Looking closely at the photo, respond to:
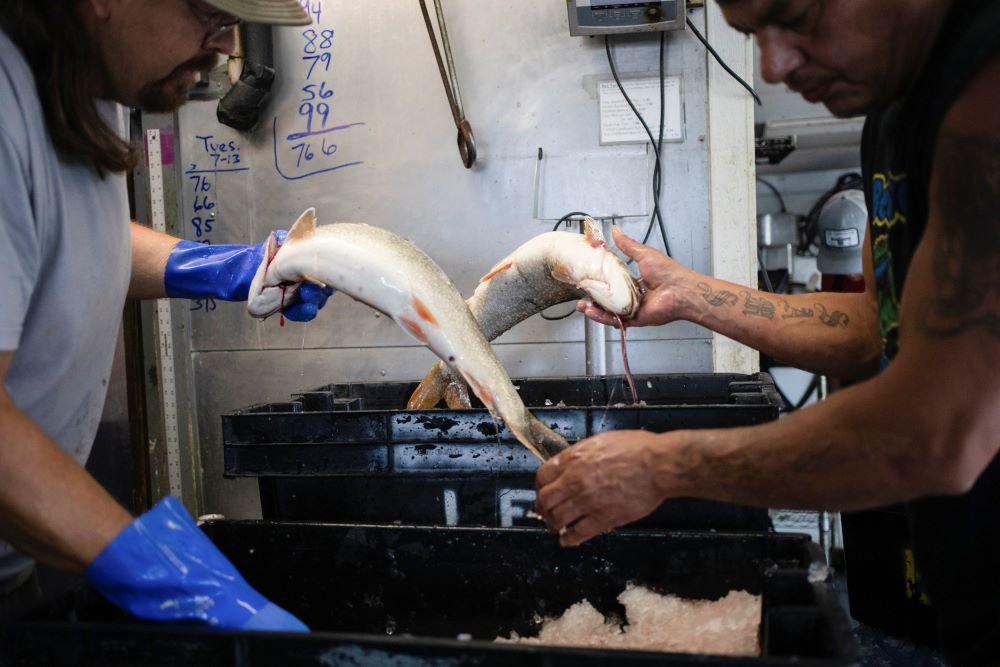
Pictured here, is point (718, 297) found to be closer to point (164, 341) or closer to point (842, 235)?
point (842, 235)

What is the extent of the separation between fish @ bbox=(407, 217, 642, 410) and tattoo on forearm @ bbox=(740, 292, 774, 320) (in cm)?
26

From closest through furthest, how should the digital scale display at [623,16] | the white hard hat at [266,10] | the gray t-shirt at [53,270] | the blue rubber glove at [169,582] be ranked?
the blue rubber glove at [169,582], the gray t-shirt at [53,270], the white hard hat at [266,10], the digital scale display at [623,16]

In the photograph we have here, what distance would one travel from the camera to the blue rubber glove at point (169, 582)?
1098 millimetres

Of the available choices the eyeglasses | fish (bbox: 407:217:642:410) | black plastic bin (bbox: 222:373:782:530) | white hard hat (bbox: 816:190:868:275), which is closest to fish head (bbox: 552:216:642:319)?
fish (bbox: 407:217:642:410)

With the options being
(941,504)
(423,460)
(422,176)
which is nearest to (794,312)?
(941,504)

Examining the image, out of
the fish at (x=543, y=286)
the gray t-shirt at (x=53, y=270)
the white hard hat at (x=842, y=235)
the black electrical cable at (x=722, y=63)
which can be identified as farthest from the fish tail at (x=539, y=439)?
the white hard hat at (x=842, y=235)

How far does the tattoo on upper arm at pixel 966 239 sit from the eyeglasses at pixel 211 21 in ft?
3.85

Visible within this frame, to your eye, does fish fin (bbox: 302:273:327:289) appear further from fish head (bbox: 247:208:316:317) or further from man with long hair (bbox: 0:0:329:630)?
man with long hair (bbox: 0:0:329:630)

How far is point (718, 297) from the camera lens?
1952 millimetres

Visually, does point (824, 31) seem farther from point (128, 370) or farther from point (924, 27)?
point (128, 370)

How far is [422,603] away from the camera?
1.52 m

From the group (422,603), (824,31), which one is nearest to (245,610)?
(422,603)

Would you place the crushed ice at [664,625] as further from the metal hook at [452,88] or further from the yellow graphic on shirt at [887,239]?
the metal hook at [452,88]

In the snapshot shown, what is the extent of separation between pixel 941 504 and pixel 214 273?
163 centimetres
